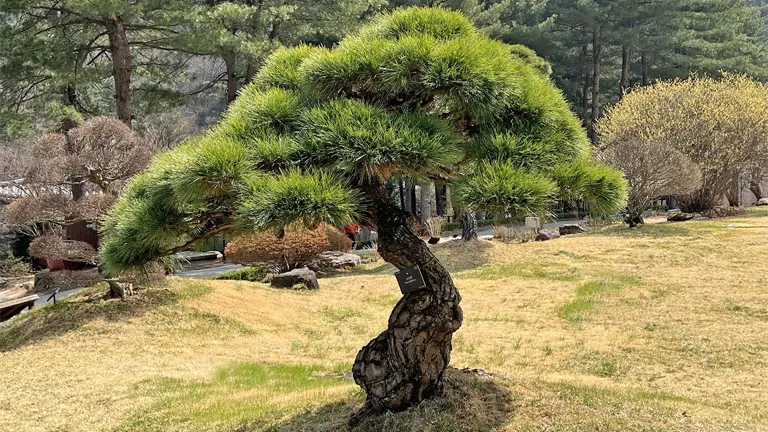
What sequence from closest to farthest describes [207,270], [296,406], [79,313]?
[296,406], [79,313], [207,270]

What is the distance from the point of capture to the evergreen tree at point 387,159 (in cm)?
257

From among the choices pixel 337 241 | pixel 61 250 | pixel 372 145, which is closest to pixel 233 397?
pixel 372 145

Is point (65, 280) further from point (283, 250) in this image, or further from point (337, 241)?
point (337, 241)

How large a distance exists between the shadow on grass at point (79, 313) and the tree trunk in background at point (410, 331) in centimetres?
536

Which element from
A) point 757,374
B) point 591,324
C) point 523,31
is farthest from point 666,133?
point 757,374

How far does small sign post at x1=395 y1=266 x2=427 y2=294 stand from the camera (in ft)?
10.2

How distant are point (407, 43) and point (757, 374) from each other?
452 centimetres

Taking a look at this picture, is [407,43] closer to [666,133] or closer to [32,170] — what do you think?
[32,170]

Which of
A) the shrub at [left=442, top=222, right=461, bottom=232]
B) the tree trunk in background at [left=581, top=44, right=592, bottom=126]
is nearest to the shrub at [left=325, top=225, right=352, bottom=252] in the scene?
the shrub at [left=442, top=222, right=461, bottom=232]

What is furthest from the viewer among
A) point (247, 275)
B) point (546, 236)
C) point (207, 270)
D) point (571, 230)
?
point (571, 230)

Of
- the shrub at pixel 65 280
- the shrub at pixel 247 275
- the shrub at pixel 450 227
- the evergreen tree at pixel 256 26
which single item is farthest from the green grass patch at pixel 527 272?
the shrub at pixel 450 227

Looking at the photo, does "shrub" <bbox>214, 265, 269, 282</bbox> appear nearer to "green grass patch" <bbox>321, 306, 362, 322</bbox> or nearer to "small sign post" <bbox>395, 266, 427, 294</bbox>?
"green grass patch" <bbox>321, 306, 362, 322</bbox>

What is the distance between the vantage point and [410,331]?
3.25 m

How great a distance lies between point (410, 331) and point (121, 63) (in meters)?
12.4
